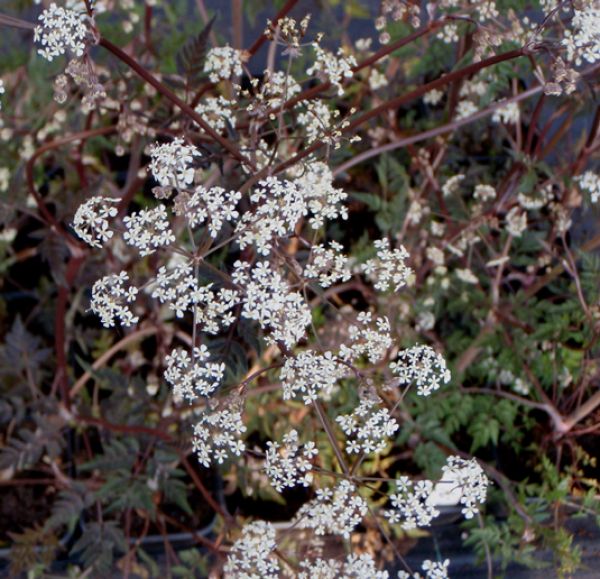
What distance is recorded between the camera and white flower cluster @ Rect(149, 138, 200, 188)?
786mm

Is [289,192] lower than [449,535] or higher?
higher

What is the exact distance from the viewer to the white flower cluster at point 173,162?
2.58 feet

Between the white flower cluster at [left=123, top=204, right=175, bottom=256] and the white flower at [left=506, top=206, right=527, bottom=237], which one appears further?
the white flower at [left=506, top=206, right=527, bottom=237]

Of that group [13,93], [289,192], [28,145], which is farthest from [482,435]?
[13,93]

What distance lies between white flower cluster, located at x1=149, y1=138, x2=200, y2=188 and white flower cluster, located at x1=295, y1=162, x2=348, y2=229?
13 cm

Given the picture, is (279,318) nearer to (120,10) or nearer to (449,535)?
(449,535)

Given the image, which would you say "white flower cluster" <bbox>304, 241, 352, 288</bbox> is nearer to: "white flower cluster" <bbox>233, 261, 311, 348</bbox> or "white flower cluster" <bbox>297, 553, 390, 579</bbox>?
"white flower cluster" <bbox>233, 261, 311, 348</bbox>

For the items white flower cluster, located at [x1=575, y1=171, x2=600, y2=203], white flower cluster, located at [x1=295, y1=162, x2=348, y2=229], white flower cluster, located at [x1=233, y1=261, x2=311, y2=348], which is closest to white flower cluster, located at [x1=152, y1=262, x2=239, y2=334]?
white flower cluster, located at [x1=233, y1=261, x2=311, y2=348]

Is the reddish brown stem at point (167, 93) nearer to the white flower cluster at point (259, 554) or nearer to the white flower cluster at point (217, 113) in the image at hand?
the white flower cluster at point (217, 113)

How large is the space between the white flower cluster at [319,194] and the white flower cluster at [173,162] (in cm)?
13

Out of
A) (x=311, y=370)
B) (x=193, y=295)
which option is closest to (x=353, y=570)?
(x=311, y=370)

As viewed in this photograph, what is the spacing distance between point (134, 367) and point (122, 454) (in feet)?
0.86

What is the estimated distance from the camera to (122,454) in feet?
4.05

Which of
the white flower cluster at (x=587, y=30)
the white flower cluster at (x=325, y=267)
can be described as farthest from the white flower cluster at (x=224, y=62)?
the white flower cluster at (x=587, y=30)
